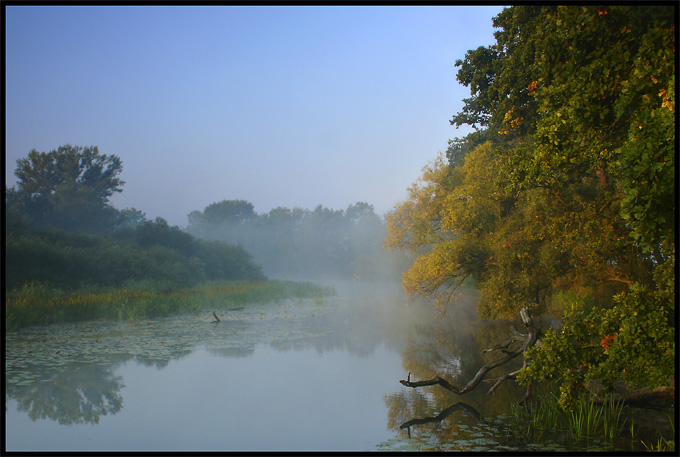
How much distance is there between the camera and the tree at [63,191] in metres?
34.2

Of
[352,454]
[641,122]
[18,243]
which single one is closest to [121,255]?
[18,243]

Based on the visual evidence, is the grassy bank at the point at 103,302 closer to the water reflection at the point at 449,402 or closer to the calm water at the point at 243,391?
the calm water at the point at 243,391

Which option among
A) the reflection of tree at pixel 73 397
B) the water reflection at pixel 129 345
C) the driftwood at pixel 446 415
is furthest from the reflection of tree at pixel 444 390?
the reflection of tree at pixel 73 397

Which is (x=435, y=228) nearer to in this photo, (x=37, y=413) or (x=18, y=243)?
(x=37, y=413)

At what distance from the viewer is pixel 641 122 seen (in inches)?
221

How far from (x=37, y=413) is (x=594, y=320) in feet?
28.7

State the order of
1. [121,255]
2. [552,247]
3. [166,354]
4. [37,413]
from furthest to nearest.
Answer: [121,255]
[166,354]
[552,247]
[37,413]

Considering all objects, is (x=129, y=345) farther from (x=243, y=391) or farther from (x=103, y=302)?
(x=103, y=302)

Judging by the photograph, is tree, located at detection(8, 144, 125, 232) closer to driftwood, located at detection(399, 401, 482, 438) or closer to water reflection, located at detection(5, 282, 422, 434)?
water reflection, located at detection(5, 282, 422, 434)

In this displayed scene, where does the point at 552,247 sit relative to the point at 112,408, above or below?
above

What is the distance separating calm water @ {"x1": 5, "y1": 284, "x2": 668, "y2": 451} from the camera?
24.4 ft

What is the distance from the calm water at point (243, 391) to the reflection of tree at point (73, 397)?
2 cm

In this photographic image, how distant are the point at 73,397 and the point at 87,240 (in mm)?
20535

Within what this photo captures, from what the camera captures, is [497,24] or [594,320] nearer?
[594,320]
